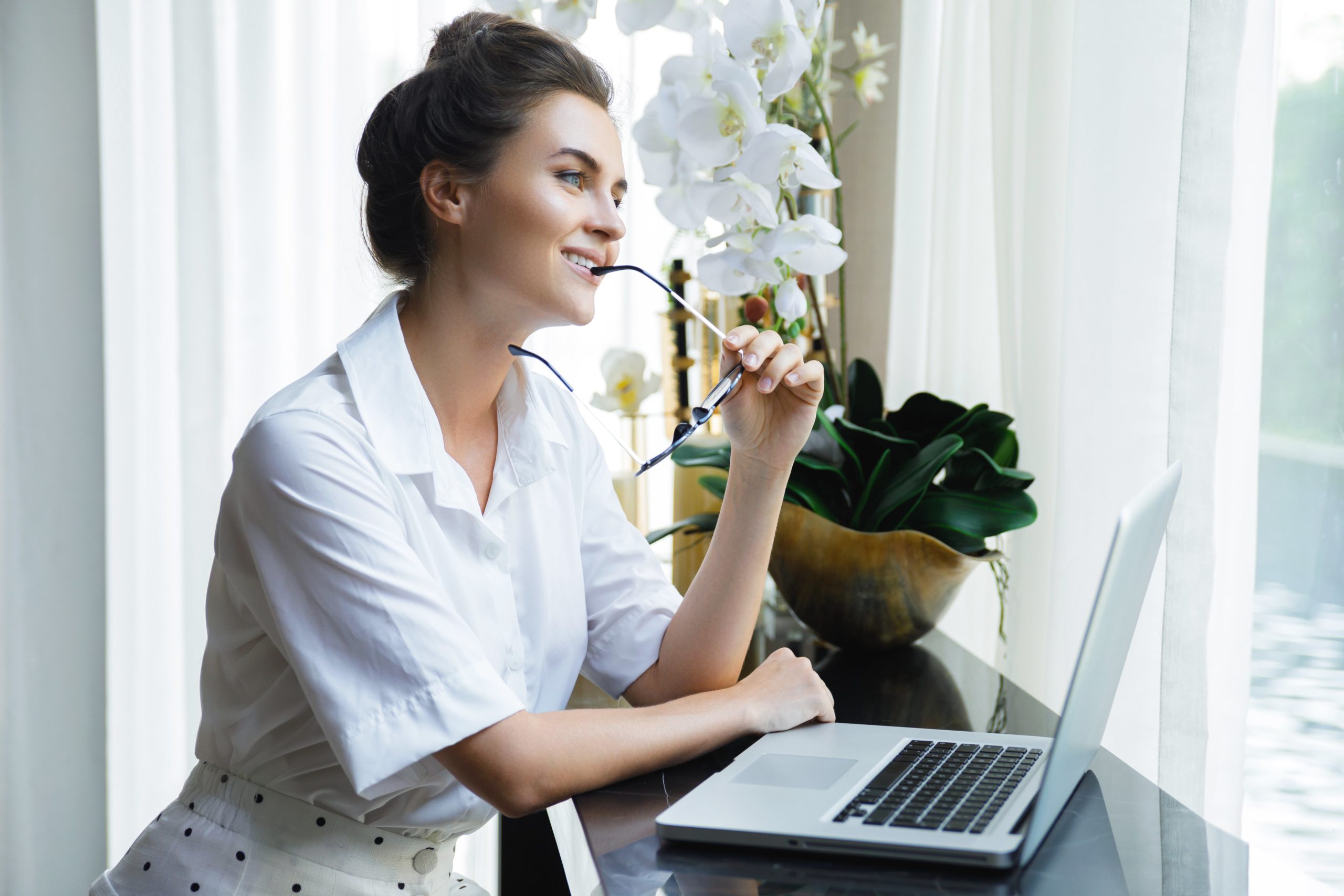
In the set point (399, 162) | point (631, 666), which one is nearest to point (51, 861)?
point (631, 666)

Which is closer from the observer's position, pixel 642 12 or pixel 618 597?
pixel 642 12

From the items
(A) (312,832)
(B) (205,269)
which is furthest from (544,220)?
(B) (205,269)

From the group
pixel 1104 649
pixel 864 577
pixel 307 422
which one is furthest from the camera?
pixel 864 577

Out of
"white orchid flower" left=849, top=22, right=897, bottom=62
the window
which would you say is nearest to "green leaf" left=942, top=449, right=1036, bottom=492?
the window

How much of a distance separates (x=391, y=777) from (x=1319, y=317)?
994 millimetres

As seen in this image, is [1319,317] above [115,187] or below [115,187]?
below

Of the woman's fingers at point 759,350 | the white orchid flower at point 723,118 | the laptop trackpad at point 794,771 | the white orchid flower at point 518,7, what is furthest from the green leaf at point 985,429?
the white orchid flower at point 518,7

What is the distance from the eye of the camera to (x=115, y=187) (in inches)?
76.5

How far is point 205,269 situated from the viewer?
1980 mm

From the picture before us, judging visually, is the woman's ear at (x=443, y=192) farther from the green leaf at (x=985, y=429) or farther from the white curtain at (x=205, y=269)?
the white curtain at (x=205, y=269)

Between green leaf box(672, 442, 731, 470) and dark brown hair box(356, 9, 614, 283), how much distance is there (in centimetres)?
44

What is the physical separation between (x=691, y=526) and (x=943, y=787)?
74 cm

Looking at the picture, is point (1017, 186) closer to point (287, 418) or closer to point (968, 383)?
point (968, 383)

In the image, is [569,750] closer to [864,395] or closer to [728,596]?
[728,596]
